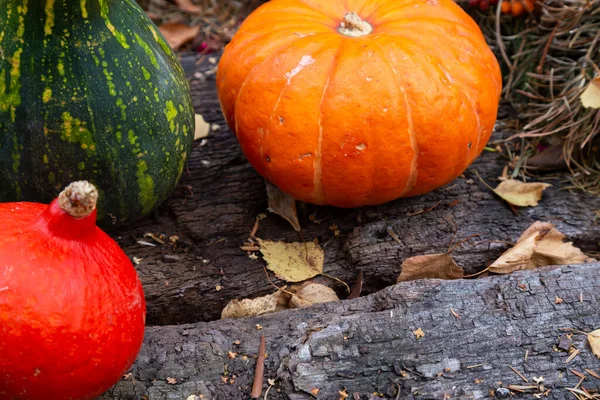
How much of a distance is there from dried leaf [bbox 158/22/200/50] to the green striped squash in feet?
4.36

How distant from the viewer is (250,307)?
230 cm

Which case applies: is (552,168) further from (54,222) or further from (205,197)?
(54,222)

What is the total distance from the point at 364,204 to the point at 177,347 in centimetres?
85

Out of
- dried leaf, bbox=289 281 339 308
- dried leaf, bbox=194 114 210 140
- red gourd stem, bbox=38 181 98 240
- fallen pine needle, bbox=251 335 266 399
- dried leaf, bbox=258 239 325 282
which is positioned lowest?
dried leaf, bbox=289 281 339 308

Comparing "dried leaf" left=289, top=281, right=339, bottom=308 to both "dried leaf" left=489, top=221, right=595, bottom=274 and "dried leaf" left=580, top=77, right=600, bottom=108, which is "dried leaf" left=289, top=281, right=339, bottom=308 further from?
"dried leaf" left=580, top=77, right=600, bottom=108

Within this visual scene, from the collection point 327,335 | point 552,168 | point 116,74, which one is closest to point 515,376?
point 327,335

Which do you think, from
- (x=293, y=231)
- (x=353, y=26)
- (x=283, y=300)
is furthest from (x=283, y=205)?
(x=353, y=26)

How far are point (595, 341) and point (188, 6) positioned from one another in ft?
9.08

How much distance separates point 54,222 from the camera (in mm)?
1665

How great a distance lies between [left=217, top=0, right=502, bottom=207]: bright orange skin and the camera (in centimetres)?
227

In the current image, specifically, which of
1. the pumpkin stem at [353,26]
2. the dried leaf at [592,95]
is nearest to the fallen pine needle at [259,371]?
the pumpkin stem at [353,26]

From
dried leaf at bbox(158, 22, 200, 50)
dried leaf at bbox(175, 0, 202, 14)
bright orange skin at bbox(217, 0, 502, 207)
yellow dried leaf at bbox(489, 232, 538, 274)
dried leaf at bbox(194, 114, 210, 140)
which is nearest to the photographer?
bright orange skin at bbox(217, 0, 502, 207)

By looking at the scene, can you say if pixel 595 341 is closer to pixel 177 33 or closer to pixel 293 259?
pixel 293 259

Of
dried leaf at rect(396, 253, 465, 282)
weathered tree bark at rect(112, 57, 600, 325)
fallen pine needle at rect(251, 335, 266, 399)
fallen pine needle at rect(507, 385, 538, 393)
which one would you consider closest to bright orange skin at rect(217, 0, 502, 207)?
weathered tree bark at rect(112, 57, 600, 325)
